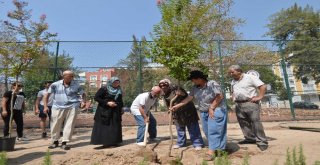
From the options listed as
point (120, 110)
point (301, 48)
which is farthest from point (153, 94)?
point (301, 48)

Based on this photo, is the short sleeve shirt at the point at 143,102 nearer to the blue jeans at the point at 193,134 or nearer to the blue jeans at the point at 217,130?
the blue jeans at the point at 193,134

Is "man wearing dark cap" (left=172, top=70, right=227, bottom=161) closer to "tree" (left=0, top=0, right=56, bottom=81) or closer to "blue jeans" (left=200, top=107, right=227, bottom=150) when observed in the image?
"blue jeans" (left=200, top=107, right=227, bottom=150)

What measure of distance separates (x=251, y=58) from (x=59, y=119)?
17.3 m

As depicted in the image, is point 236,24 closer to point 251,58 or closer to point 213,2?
point 251,58

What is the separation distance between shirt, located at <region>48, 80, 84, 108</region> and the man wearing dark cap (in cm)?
225

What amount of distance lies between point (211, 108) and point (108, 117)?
2187 mm

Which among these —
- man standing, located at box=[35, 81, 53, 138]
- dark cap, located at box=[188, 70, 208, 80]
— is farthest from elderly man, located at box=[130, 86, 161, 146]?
man standing, located at box=[35, 81, 53, 138]

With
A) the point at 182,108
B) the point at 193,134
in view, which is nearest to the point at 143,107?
the point at 182,108

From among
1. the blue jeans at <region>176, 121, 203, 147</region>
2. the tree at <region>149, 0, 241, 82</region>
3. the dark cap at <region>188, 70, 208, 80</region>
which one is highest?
the tree at <region>149, 0, 241, 82</region>

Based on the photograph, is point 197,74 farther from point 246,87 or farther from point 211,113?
point 246,87

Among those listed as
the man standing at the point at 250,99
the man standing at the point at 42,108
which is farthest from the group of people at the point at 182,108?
the man standing at the point at 42,108

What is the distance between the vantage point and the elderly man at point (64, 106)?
5.53m

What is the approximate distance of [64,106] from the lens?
557 centimetres

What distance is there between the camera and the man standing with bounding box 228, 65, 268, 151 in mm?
4930
